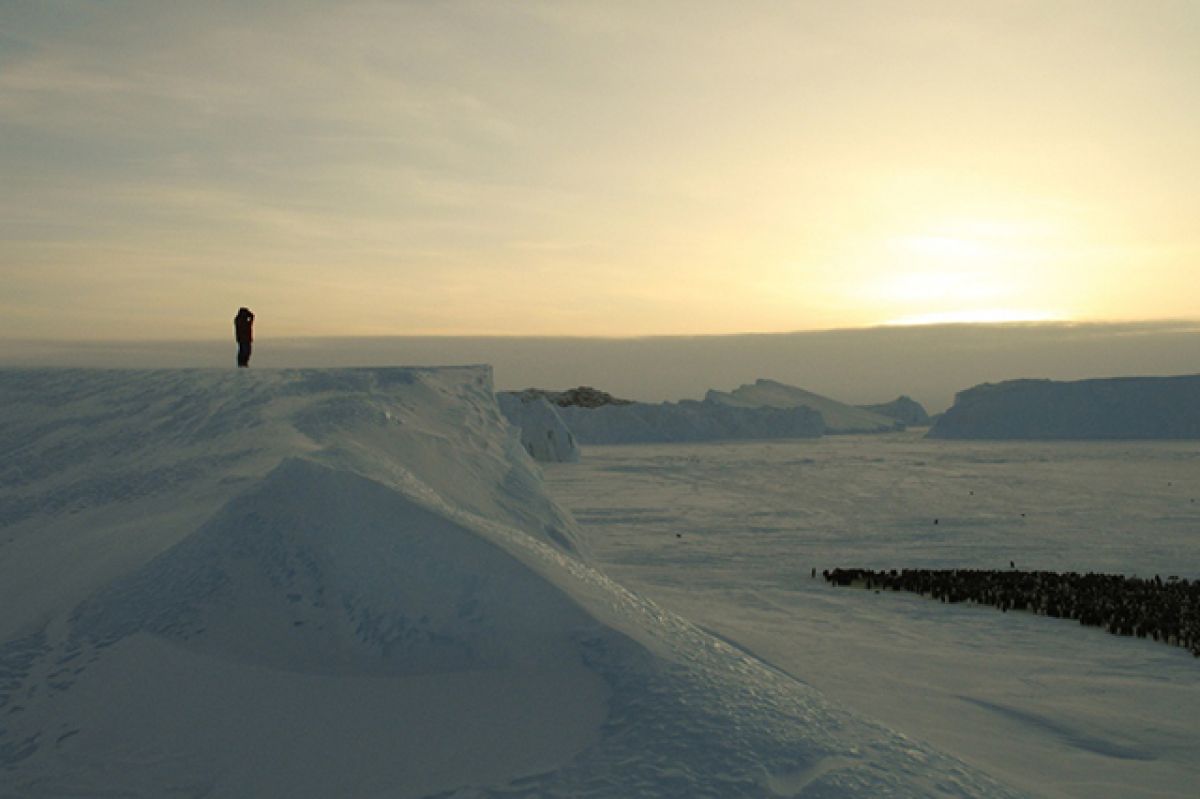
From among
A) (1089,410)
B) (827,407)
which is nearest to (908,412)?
(827,407)

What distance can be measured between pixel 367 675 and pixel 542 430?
36421mm

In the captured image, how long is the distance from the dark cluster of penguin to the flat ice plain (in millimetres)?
274

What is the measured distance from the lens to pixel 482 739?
9.80 ft

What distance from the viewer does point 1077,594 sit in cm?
960

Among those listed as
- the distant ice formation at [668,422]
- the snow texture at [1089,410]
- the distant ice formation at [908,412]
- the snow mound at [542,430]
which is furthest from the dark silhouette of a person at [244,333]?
the distant ice formation at [908,412]

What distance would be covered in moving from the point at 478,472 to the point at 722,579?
4.03m

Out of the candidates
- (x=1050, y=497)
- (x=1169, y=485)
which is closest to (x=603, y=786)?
(x=1050, y=497)

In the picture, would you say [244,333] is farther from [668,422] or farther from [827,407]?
[827,407]

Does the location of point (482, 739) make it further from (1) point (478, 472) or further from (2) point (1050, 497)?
(2) point (1050, 497)

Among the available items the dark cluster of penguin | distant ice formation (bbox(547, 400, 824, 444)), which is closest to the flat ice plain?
the dark cluster of penguin

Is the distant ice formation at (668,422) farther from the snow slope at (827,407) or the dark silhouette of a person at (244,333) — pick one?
the dark silhouette of a person at (244,333)

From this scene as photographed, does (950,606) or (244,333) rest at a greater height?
(244,333)

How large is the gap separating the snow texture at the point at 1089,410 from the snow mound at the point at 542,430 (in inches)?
1495

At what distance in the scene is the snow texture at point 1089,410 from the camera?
5625 cm
